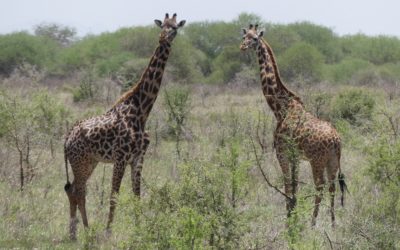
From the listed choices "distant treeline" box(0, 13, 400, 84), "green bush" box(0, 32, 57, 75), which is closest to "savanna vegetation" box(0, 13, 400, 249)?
"distant treeline" box(0, 13, 400, 84)

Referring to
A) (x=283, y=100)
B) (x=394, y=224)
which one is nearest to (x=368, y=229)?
(x=394, y=224)

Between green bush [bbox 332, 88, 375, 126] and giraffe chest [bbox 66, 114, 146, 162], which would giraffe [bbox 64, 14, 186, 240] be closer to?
giraffe chest [bbox 66, 114, 146, 162]

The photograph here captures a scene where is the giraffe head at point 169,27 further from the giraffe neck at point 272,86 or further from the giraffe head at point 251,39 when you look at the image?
the giraffe neck at point 272,86

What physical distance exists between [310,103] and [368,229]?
7109 mm

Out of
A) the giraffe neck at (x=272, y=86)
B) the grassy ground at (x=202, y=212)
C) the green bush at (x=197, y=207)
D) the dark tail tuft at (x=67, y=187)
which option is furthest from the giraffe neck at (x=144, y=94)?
the green bush at (x=197, y=207)

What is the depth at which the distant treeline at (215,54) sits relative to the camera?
32.3 m

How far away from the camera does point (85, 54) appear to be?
39156 millimetres

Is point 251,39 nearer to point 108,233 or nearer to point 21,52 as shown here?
Answer: point 108,233

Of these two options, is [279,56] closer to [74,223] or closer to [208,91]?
[208,91]

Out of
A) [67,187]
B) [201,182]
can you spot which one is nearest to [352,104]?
[67,187]

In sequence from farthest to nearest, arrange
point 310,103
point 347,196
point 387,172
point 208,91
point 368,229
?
point 208,91 < point 310,103 < point 347,196 < point 387,172 < point 368,229

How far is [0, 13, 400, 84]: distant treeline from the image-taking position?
32312 mm

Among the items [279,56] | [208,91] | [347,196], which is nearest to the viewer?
[347,196]

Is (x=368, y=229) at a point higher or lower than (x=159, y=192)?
lower
